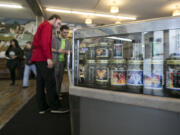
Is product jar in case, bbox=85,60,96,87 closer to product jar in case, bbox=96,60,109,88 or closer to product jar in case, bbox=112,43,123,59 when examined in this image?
product jar in case, bbox=96,60,109,88

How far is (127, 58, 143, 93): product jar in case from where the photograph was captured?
31.1 inches

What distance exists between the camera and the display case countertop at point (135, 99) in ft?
2.10

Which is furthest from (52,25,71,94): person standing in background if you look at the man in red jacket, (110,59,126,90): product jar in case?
(110,59,126,90): product jar in case

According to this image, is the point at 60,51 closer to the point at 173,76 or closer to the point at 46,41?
the point at 46,41

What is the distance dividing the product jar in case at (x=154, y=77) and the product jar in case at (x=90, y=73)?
0.34m

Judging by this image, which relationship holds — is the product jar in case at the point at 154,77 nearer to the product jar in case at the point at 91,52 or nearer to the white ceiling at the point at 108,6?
the product jar in case at the point at 91,52

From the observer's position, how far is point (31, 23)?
7395mm

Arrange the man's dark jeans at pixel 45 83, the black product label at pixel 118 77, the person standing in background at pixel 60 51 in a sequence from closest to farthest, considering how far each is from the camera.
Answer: the black product label at pixel 118 77, the man's dark jeans at pixel 45 83, the person standing in background at pixel 60 51

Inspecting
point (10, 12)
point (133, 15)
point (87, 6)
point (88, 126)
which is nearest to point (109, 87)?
point (88, 126)

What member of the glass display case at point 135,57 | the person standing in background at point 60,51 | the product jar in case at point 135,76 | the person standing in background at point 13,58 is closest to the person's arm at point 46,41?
the person standing in background at point 60,51

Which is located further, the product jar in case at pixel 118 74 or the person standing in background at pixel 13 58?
the person standing in background at pixel 13 58

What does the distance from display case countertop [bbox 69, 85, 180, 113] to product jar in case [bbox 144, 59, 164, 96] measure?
0.21 ft

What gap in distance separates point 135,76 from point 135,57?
109 millimetres

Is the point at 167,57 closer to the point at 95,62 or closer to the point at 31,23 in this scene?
the point at 95,62
